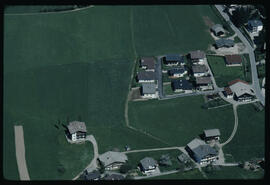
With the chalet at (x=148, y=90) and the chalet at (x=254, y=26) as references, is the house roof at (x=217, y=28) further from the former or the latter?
the chalet at (x=148, y=90)

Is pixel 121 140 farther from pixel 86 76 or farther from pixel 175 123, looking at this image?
pixel 86 76

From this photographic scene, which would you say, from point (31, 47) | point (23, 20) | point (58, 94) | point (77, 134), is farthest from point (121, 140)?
point (23, 20)

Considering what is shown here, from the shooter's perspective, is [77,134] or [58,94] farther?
[58,94]

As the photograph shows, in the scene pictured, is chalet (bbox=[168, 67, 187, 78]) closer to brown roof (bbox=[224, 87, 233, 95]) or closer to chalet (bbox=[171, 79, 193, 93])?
chalet (bbox=[171, 79, 193, 93])

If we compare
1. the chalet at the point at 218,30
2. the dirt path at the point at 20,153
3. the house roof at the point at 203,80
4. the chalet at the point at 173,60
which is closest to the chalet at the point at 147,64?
the chalet at the point at 173,60

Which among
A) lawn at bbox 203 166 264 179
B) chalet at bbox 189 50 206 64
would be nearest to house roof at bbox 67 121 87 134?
lawn at bbox 203 166 264 179

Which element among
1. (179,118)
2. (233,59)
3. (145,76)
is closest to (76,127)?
(179,118)

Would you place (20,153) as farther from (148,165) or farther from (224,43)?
(224,43)
